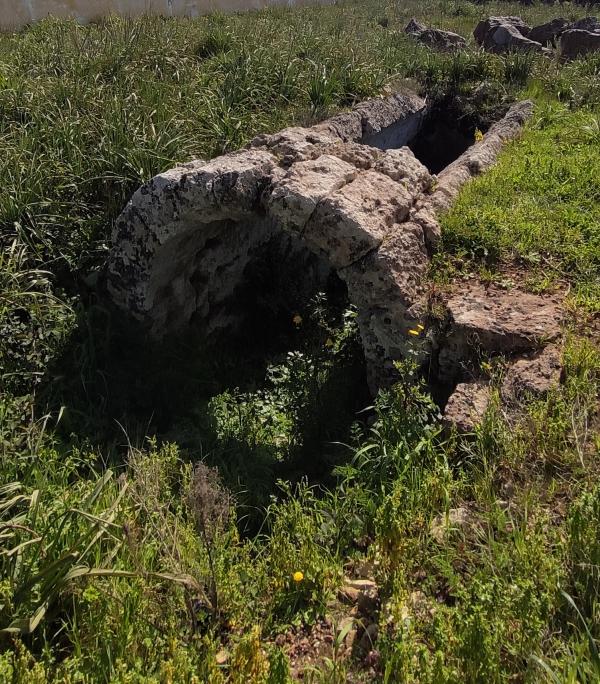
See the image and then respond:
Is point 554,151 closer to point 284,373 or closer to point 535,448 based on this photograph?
point 284,373

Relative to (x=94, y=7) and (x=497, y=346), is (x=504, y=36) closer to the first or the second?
(x=94, y=7)

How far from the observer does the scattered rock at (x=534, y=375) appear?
11.3ft

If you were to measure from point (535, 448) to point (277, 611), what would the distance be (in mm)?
1451

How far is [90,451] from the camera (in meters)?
4.03

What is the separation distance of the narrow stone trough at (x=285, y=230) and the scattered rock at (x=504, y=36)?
7.48 meters

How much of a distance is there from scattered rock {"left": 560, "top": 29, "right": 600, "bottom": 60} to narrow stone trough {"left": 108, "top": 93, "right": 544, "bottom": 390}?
7.79 meters

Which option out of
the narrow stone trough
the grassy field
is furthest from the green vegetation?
the narrow stone trough

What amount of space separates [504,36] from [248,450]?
1149 centimetres

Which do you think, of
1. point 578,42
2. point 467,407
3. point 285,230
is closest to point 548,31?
point 578,42

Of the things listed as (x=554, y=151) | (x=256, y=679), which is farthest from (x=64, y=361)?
(x=554, y=151)

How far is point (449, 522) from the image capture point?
9.40ft

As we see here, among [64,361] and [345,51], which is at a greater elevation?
[345,51]

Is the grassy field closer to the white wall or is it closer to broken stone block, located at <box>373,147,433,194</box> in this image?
broken stone block, located at <box>373,147,433,194</box>

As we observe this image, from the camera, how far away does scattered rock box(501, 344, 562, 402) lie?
11.3 ft
